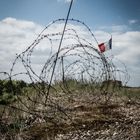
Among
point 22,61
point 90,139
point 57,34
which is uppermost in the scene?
point 57,34

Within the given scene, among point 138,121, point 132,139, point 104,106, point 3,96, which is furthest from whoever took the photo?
point 3,96

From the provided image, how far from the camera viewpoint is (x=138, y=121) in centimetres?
535

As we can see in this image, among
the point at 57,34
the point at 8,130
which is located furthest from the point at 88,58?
the point at 8,130

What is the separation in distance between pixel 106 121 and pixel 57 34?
1.50m

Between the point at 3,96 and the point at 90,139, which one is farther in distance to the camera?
the point at 3,96

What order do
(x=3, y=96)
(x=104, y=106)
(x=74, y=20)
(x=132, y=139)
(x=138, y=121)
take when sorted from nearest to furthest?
(x=132, y=139)
(x=138, y=121)
(x=74, y=20)
(x=104, y=106)
(x=3, y=96)

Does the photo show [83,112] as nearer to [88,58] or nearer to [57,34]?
[88,58]

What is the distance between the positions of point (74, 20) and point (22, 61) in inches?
41.2

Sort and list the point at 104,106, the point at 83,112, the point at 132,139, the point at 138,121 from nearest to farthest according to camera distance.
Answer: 1. the point at 132,139
2. the point at 138,121
3. the point at 83,112
4. the point at 104,106

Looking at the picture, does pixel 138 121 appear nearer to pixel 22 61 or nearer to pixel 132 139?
pixel 132 139

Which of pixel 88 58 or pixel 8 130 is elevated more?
pixel 88 58

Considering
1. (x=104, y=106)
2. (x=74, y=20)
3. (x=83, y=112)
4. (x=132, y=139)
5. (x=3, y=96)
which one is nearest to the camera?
(x=132, y=139)

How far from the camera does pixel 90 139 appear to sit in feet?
15.7

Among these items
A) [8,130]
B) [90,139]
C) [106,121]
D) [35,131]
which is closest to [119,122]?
[106,121]
